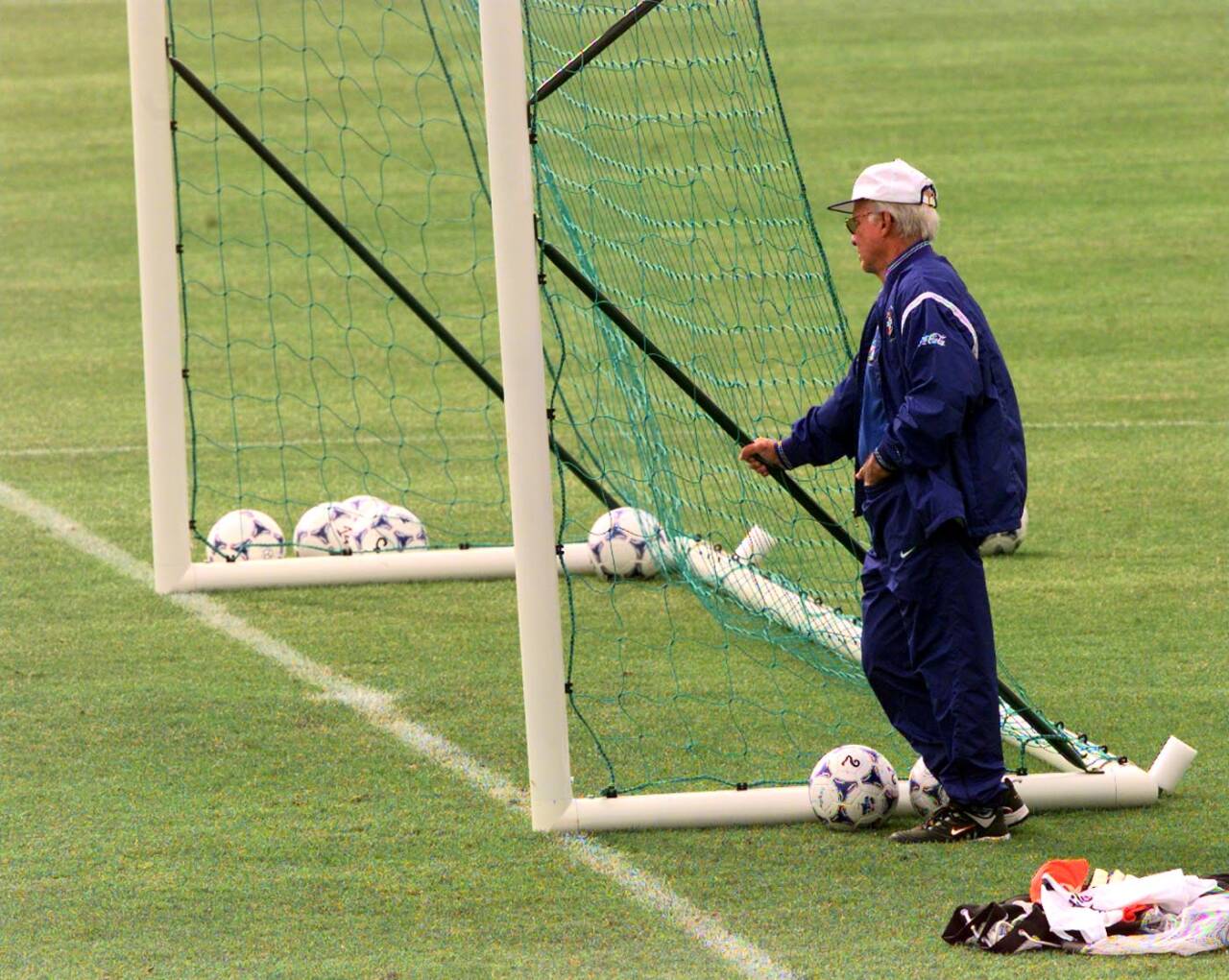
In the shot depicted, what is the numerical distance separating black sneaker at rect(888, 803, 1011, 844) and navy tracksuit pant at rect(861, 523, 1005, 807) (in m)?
0.04

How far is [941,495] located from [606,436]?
15.4 ft

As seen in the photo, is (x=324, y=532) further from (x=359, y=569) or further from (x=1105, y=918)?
(x=1105, y=918)

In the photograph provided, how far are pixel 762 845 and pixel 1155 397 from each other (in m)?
7.52

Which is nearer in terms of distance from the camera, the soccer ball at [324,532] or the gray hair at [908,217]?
the gray hair at [908,217]

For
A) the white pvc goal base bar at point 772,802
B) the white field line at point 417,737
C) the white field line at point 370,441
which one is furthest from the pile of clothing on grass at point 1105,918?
the white field line at point 370,441

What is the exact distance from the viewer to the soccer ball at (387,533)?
991cm

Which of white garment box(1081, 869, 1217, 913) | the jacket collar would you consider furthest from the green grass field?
the jacket collar

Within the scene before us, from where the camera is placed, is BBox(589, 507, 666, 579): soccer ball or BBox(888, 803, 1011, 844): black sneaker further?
BBox(589, 507, 666, 579): soccer ball

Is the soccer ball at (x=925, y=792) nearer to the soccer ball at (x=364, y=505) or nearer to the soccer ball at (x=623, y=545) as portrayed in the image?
the soccer ball at (x=623, y=545)

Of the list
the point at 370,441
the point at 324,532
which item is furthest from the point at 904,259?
the point at 370,441

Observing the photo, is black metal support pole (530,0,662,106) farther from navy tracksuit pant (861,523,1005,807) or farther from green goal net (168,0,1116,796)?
navy tracksuit pant (861,523,1005,807)

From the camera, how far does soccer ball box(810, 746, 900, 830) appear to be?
6418mm

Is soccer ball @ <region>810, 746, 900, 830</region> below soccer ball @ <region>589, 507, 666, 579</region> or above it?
below

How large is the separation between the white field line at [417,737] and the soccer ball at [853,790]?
67 cm
